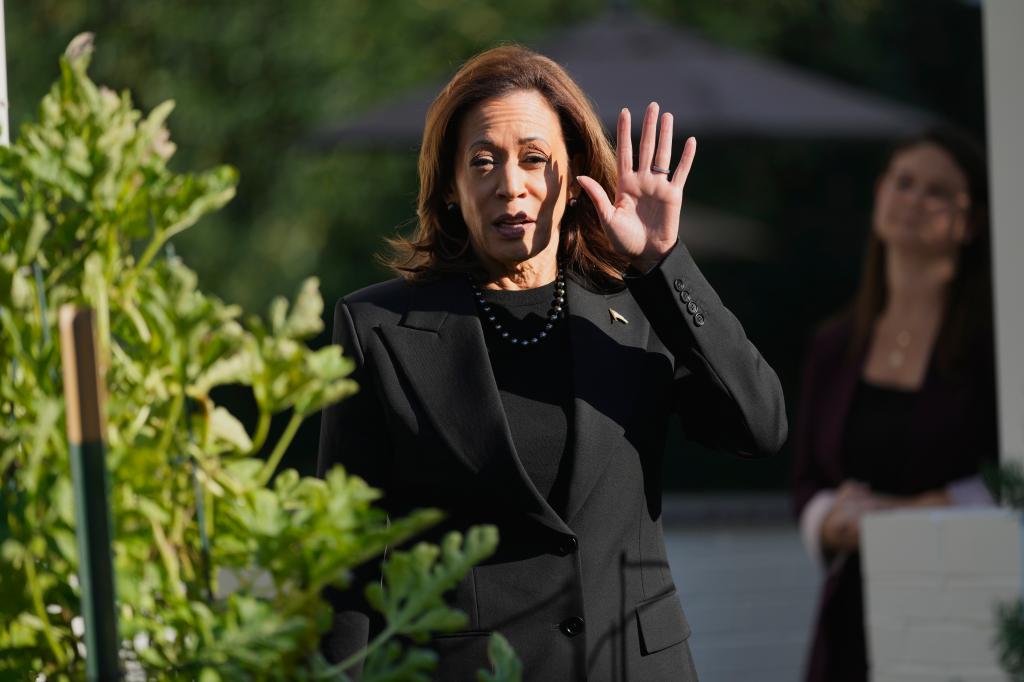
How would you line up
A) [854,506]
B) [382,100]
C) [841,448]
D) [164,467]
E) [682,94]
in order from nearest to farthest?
[164,467] < [854,506] < [841,448] < [682,94] < [382,100]

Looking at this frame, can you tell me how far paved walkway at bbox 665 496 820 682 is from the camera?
7947 millimetres

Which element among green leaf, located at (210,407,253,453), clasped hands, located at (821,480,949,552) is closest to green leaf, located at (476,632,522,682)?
green leaf, located at (210,407,253,453)

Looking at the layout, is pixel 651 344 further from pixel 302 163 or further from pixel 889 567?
pixel 302 163

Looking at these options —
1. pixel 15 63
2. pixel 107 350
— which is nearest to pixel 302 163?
pixel 15 63

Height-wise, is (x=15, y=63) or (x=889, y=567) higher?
(x=15, y=63)

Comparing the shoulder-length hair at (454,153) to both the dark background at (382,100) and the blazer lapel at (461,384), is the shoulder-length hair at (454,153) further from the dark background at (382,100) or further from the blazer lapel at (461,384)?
the dark background at (382,100)

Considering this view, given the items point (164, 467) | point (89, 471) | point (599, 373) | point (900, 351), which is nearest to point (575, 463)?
point (599, 373)

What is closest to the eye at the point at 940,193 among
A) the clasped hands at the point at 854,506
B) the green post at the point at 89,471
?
the clasped hands at the point at 854,506

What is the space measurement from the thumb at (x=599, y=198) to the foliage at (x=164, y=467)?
90 centimetres

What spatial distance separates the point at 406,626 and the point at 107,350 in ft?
1.25

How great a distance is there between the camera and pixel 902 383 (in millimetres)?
4723

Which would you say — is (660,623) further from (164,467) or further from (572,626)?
(164,467)

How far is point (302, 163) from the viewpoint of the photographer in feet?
51.9

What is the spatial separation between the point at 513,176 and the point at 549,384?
32cm
